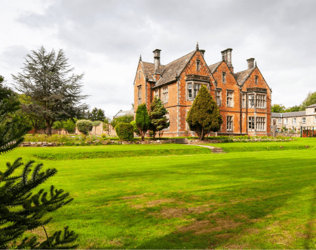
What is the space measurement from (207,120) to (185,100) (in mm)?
7009

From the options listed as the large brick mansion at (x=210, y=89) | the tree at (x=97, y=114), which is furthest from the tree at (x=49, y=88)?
the tree at (x=97, y=114)

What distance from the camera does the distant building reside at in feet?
198

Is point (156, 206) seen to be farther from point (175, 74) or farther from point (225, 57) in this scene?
point (225, 57)

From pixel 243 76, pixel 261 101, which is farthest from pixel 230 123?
pixel 243 76

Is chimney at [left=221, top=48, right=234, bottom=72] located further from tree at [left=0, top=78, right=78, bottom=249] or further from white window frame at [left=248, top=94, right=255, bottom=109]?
tree at [left=0, top=78, right=78, bottom=249]

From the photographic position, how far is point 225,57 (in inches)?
1516

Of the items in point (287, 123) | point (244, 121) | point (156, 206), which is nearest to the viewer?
point (156, 206)

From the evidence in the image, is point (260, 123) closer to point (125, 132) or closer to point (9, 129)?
point (125, 132)

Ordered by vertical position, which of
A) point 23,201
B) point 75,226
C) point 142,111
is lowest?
point 75,226

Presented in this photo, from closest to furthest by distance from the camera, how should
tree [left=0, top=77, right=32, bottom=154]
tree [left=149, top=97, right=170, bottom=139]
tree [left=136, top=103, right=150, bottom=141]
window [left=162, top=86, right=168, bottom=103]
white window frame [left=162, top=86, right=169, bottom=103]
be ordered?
tree [left=0, top=77, right=32, bottom=154] < tree [left=136, top=103, right=150, bottom=141] < tree [left=149, top=97, right=170, bottom=139] < white window frame [left=162, top=86, right=169, bottom=103] < window [left=162, top=86, right=168, bottom=103]

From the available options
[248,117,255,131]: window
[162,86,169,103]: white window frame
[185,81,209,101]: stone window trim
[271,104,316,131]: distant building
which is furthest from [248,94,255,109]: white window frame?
[271,104,316,131]: distant building

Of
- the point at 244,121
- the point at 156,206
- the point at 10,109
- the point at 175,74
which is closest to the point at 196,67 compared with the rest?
the point at 175,74

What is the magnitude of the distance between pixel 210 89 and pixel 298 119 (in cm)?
4574

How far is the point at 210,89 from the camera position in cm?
3244
